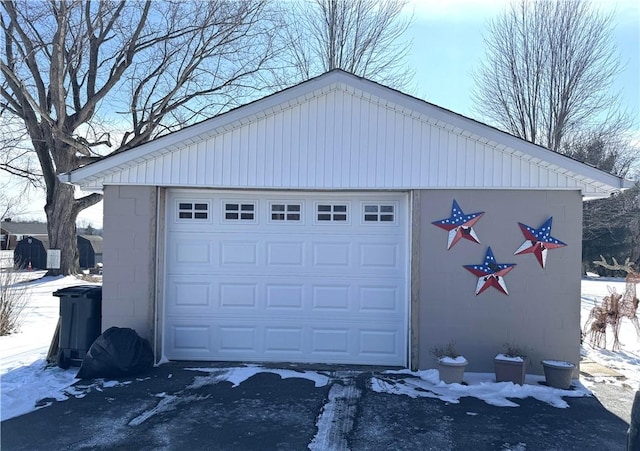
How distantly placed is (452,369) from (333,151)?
3.27 m

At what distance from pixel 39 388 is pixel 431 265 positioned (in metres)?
5.16

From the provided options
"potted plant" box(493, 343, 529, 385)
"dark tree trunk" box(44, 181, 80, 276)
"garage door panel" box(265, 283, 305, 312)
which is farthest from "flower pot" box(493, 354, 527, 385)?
"dark tree trunk" box(44, 181, 80, 276)

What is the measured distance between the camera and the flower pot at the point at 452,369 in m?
6.38

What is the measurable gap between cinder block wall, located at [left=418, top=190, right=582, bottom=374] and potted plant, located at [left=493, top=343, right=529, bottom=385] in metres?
0.36

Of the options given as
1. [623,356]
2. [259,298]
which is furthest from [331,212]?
[623,356]

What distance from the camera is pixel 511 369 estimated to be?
6449 mm

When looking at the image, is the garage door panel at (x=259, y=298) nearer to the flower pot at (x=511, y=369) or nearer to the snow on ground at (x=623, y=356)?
the flower pot at (x=511, y=369)

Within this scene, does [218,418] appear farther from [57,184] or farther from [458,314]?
[57,184]

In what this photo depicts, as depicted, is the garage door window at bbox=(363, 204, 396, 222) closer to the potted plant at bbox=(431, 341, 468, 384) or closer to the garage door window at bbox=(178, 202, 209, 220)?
the potted plant at bbox=(431, 341, 468, 384)

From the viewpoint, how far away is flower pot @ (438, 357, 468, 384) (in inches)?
251

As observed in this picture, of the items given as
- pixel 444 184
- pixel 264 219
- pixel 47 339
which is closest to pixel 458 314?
pixel 444 184

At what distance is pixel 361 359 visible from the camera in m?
7.41

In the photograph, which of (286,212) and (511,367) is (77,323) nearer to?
(286,212)

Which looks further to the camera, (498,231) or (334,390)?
(498,231)
